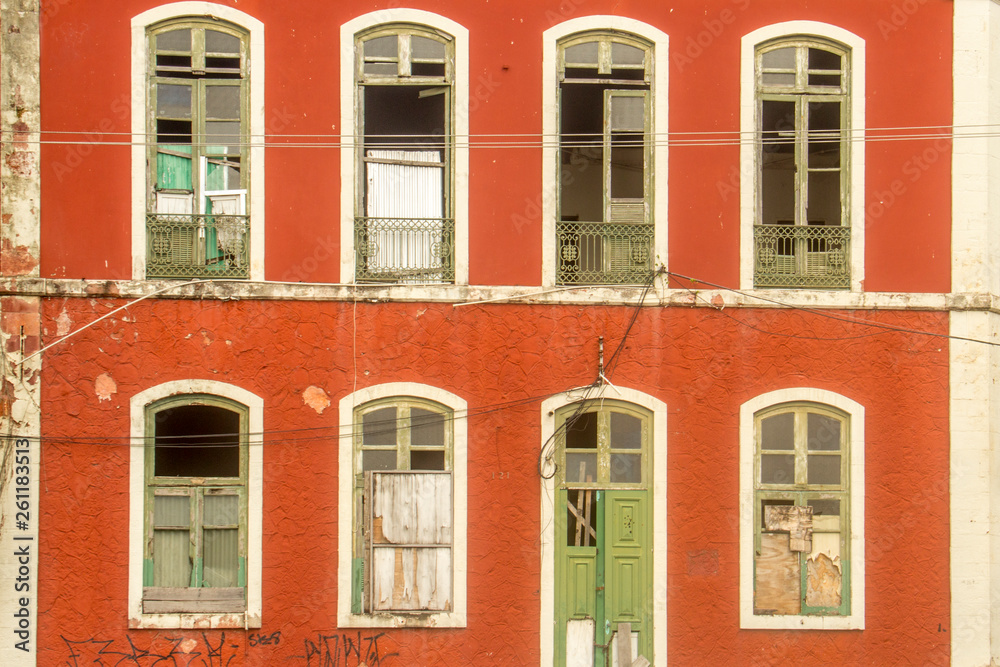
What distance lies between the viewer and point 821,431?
10.7m

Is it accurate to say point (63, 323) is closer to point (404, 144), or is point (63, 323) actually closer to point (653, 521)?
point (404, 144)

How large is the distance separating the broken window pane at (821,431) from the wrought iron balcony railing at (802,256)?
1.39m

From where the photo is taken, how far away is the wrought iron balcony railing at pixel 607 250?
421 inches

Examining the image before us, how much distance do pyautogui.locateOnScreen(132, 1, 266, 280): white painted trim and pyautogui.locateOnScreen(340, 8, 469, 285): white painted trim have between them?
2.68ft

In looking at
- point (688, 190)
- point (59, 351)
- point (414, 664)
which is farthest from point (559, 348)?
point (59, 351)

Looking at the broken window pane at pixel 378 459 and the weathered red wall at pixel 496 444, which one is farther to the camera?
the broken window pane at pixel 378 459

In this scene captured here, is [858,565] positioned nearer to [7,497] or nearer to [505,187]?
[505,187]

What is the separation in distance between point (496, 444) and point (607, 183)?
118 inches

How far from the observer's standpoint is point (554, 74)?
421 inches

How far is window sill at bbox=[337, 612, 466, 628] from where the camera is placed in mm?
10273

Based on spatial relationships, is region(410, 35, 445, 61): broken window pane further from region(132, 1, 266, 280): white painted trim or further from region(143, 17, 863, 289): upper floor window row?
region(132, 1, 266, 280): white painted trim

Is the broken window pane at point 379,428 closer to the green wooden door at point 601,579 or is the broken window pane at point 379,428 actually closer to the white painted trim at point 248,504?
the white painted trim at point 248,504

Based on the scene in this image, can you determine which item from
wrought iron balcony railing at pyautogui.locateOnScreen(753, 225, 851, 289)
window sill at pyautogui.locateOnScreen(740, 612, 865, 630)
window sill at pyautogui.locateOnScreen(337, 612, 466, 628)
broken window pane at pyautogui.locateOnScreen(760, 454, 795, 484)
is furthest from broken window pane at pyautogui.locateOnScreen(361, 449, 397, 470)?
wrought iron balcony railing at pyautogui.locateOnScreen(753, 225, 851, 289)

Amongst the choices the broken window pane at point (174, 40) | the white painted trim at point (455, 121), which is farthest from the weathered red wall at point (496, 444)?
the broken window pane at point (174, 40)
